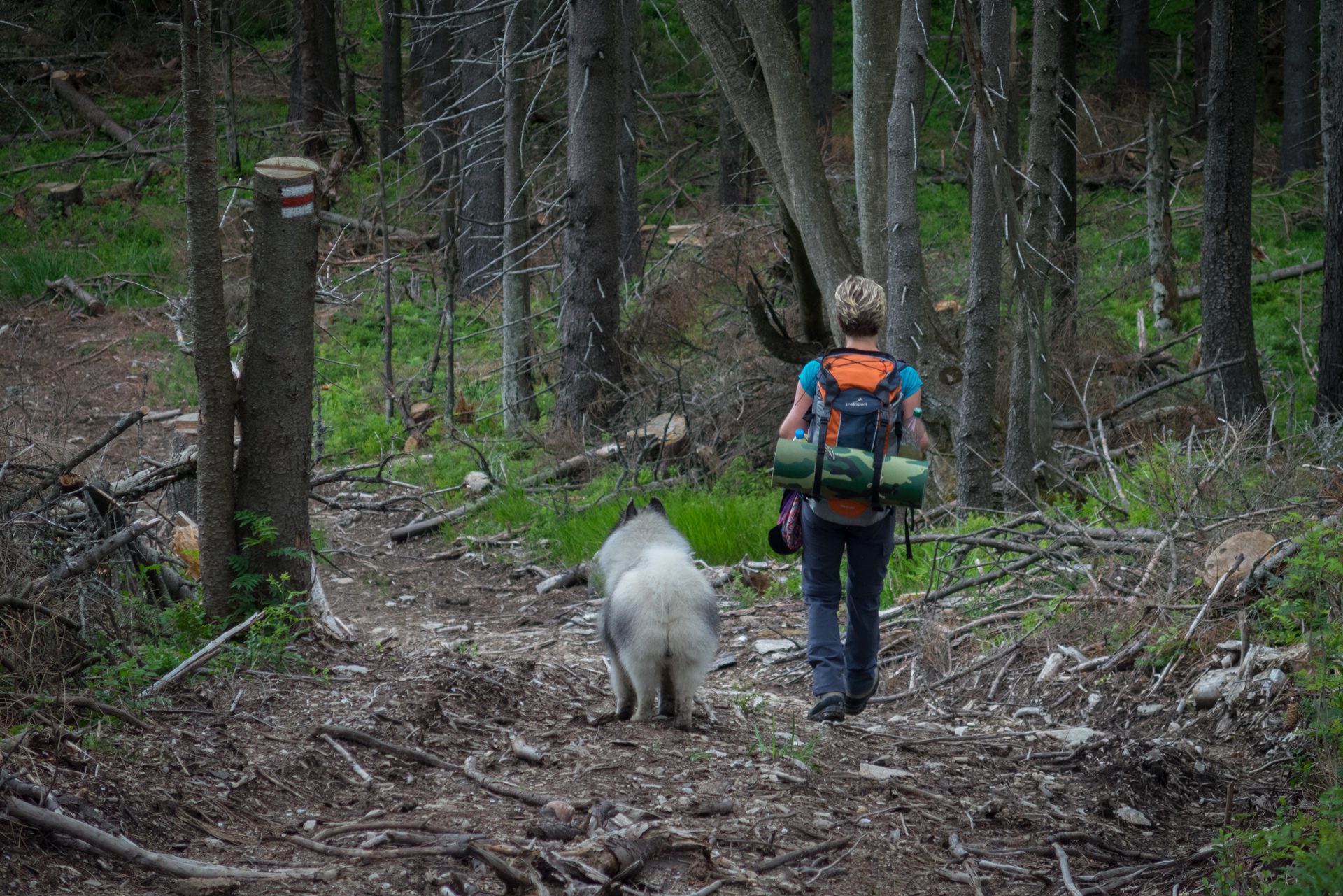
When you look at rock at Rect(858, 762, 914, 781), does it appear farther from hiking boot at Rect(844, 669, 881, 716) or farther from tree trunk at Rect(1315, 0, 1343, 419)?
tree trunk at Rect(1315, 0, 1343, 419)

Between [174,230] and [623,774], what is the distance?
740 inches

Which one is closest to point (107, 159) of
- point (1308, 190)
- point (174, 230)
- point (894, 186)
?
point (174, 230)

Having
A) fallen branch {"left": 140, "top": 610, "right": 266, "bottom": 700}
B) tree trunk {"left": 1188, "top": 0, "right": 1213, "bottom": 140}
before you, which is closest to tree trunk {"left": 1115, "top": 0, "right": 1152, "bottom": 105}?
tree trunk {"left": 1188, "top": 0, "right": 1213, "bottom": 140}

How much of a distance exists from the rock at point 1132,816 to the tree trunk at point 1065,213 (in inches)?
305

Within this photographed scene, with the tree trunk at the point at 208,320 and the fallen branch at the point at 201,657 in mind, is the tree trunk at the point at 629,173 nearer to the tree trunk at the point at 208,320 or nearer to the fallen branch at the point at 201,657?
the tree trunk at the point at 208,320

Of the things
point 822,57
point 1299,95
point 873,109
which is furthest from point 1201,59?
point 873,109

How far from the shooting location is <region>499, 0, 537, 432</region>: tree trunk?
463 inches

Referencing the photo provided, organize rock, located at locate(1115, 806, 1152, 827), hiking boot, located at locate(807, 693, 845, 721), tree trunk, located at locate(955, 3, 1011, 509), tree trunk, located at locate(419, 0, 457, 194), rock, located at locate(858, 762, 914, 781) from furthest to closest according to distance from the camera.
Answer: tree trunk, located at locate(419, 0, 457, 194)
tree trunk, located at locate(955, 3, 1011, 509)
hiking boot, located at locate(807, 693, 845, 721)
rock, located at locate(858, 762, 914, 781)
rock, located at locate(1115, 806, 1152, 827)

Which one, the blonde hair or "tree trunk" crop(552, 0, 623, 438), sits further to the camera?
"tree trunk" crop(552, 0, 623, 438)

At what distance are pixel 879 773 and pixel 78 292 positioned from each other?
17.1 meters

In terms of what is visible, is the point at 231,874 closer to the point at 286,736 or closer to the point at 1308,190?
the point at 286,736

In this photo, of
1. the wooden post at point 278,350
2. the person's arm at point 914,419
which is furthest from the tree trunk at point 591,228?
the person's arm at point 914,419

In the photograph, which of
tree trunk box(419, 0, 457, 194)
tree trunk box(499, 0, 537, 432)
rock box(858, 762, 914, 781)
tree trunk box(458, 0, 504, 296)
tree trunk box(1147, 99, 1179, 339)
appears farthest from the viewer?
tree trunk box(419, 0, 457, 194)

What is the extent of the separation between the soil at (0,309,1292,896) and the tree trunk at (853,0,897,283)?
3.64 m
